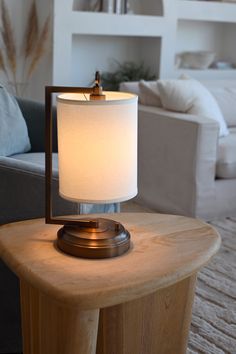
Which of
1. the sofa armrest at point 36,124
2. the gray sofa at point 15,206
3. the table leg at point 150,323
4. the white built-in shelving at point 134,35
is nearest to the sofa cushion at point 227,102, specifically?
the white built-in shelving at point 134,35

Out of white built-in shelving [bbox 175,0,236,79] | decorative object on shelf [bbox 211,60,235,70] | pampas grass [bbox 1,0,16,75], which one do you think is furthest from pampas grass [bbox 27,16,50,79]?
decorative object on shelf [bbox 211,60,235,70]

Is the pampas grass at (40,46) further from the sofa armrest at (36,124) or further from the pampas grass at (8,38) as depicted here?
the sofa armrest at (36,124)

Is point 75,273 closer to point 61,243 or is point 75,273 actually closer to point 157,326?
point 61,243

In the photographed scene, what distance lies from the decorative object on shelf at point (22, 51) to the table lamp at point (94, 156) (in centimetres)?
248

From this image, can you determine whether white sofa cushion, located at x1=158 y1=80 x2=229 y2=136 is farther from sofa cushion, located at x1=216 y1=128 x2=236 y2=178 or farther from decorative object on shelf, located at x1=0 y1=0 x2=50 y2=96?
decorative object on shelf, located at x1=0 y1=0 x2=50 y2=96

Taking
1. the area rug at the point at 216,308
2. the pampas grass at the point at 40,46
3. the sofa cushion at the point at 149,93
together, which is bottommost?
the area rug at the point at 216,308

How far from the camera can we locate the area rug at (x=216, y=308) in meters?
2.02

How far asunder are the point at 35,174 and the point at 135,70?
111 inches

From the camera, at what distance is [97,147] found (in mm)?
1344

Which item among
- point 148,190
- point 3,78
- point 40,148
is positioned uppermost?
point 3,78

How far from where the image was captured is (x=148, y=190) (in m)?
3.56

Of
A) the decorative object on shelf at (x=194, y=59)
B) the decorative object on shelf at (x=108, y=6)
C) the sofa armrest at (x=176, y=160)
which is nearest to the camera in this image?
the sofa armrest at (x=176, y=160)

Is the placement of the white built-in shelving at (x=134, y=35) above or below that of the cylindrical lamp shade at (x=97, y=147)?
above

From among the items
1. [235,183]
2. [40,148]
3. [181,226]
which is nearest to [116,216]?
[181,226]
